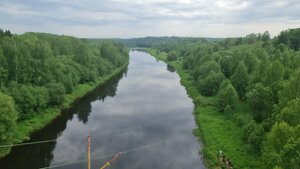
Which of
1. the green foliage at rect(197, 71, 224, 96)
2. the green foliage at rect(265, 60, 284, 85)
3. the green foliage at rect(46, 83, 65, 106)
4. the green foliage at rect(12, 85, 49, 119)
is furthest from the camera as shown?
the green foliage at rect(197, 71, 224, 96)

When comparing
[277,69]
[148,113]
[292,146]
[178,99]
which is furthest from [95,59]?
[292,146]

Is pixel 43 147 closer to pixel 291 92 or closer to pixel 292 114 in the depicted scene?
pixel 292 114

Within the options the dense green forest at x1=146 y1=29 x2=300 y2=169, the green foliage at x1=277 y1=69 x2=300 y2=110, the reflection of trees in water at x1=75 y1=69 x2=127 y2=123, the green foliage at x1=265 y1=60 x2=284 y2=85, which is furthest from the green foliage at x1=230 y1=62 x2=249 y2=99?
the reflection of trees in water at x1=75 y1=69 x2=127 y2=123

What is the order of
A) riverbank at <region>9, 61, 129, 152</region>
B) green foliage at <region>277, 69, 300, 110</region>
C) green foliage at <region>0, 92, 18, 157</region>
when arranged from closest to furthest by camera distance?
1. green foliage at <region>277, 69, 300, 110</region>
2. green foliage at <region>0, 92, 18, 157</region>
3. riverbank at <region>9, 61, 129, 152</region>

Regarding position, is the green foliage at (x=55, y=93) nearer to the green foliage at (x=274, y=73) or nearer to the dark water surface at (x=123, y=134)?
the dark water surface at (x=123, y=134)

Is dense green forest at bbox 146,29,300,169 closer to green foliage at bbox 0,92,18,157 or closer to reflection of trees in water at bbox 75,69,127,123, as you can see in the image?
reflection of trees in water at bbox 75,69,127,123

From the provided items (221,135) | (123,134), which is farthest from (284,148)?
(123,134)
